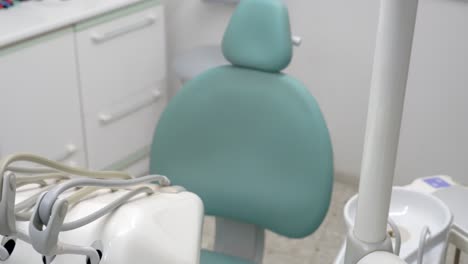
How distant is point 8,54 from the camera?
84.6 inches

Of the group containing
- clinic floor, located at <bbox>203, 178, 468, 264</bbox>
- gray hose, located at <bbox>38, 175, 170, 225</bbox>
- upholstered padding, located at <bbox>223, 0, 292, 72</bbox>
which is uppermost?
gray hose, located at <bbox>38, 175, 170, 225</bbox>

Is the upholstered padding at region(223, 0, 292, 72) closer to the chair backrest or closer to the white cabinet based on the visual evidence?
the chair backrest

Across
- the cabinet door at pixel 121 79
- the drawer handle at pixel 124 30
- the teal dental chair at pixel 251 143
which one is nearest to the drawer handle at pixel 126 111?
the cabinet door at pixel 121 79

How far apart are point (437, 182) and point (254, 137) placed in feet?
1.42

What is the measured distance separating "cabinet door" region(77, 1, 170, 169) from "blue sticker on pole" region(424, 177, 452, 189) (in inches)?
59.1

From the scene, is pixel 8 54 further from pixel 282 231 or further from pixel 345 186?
pixel 345 186

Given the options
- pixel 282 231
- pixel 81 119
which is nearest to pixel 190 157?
pixel 282 231

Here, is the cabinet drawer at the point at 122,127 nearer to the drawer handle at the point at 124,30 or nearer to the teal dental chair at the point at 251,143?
the drawer handle at the point at 124,30

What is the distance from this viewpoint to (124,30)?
2600mm

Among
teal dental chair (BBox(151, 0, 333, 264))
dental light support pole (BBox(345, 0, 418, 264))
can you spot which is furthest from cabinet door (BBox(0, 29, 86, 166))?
dental light support pole (BBox(345, 0, 418, 264))

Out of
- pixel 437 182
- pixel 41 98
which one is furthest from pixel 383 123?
pixel 41 98

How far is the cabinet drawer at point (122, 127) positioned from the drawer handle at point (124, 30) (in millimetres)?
289

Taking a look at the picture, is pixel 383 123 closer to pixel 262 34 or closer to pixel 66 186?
pixel 66 186

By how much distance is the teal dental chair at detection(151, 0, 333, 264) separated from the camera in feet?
4.82
